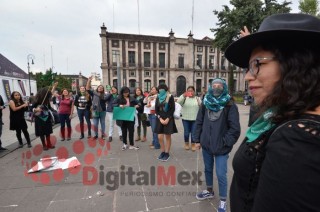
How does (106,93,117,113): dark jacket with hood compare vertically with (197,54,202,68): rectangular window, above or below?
below

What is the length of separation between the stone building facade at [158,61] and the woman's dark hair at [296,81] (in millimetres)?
38170

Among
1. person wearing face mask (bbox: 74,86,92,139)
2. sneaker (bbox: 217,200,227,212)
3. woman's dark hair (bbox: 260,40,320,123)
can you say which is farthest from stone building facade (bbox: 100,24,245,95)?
woman's dark hair (bbox: 260,40,320,123)

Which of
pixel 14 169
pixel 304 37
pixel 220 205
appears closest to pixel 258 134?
pixel 304 37

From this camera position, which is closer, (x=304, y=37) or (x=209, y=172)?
(x=304, y=37)

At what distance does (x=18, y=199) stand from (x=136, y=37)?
3919 centimetres

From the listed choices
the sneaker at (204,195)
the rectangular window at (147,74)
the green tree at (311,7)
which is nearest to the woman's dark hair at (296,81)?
the sneaker at (204,195)

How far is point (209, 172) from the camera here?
293cm

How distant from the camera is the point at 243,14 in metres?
20.3

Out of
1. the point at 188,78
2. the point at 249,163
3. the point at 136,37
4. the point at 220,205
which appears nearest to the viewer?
the point at 249,163

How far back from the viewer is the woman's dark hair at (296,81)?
704mm

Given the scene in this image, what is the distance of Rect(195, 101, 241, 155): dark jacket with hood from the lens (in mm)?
2660

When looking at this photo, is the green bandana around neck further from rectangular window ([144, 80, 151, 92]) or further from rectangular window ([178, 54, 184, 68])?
rectangular window ([178, 54, 184, 68])

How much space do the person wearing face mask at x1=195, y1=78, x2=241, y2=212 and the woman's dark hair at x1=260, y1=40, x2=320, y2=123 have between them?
196 cm

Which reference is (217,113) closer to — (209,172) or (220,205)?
(209,172)
